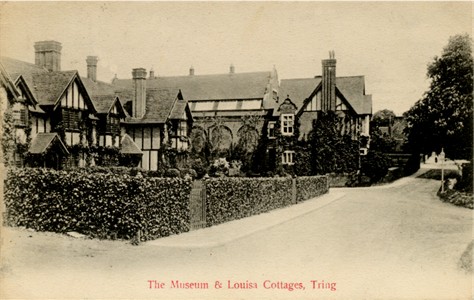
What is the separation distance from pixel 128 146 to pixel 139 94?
490 cm

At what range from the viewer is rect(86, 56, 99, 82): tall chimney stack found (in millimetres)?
43500

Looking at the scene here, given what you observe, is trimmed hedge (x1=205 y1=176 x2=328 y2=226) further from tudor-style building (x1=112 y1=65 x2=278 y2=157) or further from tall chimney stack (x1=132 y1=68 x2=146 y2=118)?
tudor-style building (x1=112 y1=65 x2=278 y2=157)

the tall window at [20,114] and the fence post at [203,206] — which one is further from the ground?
the tall window at [20,114]

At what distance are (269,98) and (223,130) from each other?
29.2 feet

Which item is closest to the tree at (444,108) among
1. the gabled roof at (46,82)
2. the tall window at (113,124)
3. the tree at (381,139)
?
the gabled roof at (46,82)

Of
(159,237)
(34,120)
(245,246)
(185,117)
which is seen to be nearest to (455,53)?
(245,246)

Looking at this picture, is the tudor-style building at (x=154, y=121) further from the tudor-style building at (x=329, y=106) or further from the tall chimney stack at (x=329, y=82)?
the tall chimney stack at (x=329, y=82)

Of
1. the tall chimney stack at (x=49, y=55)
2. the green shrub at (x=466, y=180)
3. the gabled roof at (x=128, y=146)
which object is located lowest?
the green shrub at (x=466, y=180)

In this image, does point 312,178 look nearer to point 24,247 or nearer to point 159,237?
point 159,237

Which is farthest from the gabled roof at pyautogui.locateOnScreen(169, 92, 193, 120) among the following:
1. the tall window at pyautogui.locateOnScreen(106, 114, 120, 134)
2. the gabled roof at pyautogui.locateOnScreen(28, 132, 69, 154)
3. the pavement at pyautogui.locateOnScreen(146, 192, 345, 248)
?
the pavement at pyautogui.locateOnScreen(146, 192, 345, 248)

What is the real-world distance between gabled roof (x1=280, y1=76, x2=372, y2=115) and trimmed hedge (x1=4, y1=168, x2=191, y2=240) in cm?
3335

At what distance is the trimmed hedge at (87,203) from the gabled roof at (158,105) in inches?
879

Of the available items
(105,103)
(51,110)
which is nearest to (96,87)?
(105,103)

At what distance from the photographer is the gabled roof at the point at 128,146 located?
110 feet
